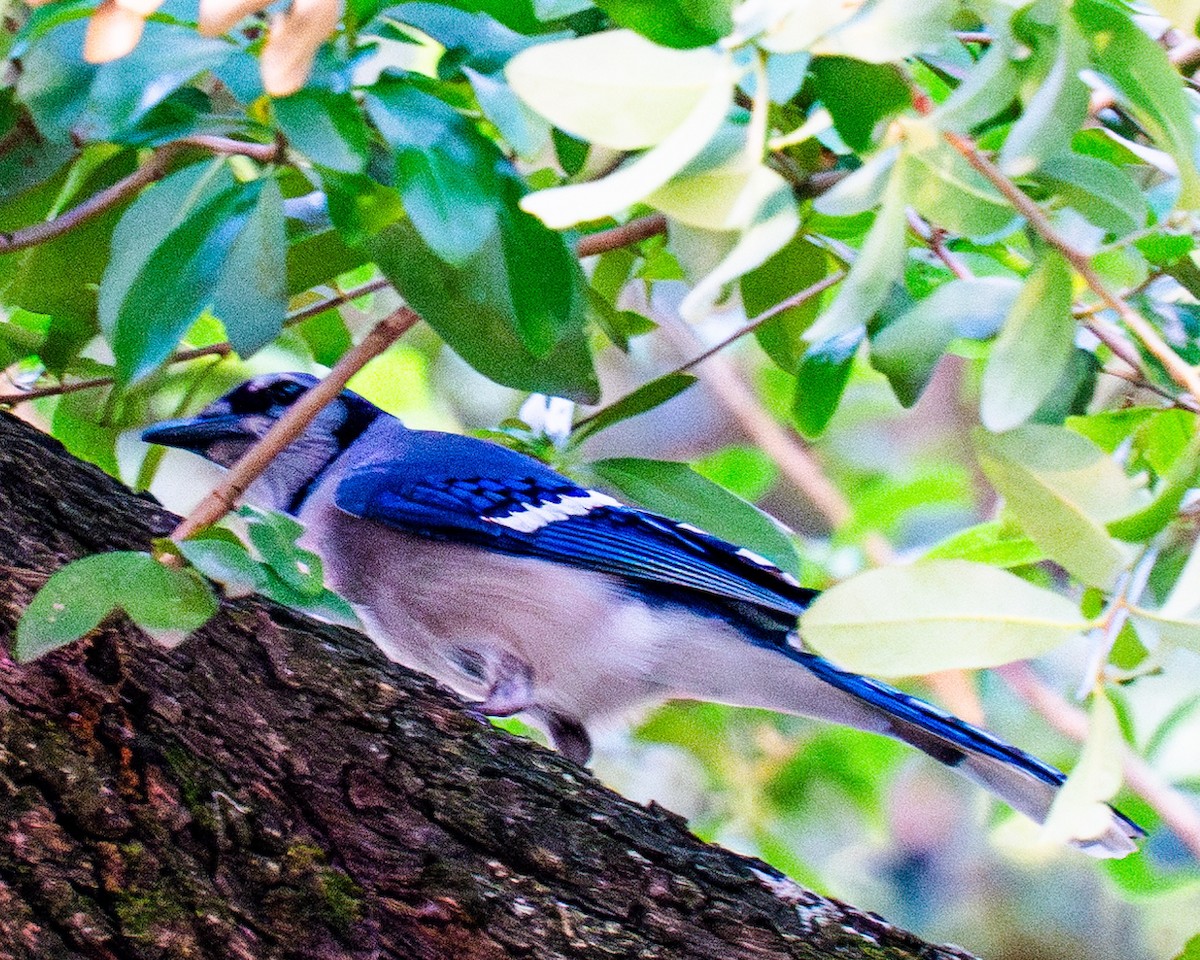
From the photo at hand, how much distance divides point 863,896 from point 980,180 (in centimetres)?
369

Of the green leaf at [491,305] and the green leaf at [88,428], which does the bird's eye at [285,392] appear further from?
the green leaf at [491,305]

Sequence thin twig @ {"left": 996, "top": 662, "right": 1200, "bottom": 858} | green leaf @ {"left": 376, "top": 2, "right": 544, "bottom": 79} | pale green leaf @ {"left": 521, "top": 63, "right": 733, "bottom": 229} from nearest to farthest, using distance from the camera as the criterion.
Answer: pale green leaf @ {"left": 521, "top": 63, "right": 733, "bottom": 229} < green leaf @ {"left": 376, "top": 2, "right": 544, "bottom": 79} < thin twig @ {"left": 996, "top": 662, "right": 1200, "bottom": 858}

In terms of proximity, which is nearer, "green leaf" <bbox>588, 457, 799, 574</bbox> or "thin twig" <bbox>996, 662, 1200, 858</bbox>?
"green leaf" <bbox>588, 457, 799, 574</bbox>

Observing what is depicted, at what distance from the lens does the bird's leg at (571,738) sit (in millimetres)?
1893

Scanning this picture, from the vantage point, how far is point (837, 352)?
3.68 feet


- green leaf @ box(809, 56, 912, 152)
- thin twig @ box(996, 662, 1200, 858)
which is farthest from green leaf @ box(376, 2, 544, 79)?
thin twig @ box(996, 662, 1200, 858)

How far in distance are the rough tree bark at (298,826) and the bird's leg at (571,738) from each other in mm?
418

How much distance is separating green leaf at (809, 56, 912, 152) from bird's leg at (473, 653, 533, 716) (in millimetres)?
1071

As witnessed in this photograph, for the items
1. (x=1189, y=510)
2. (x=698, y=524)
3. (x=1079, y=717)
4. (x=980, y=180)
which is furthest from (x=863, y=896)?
(x=980, y=180)

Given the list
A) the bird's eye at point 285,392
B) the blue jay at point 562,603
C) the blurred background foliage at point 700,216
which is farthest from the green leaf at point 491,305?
the bird's eye at point 285,392

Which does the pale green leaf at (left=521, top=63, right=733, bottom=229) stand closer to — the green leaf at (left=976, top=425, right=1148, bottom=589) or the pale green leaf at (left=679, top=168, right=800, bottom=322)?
the pale green leaf at (left=679, top=168, right=800, bottom=322)

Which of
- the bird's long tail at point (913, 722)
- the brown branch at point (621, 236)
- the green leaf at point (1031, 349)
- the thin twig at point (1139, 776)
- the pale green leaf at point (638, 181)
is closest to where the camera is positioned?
the pale green leaf at point (638, 181)

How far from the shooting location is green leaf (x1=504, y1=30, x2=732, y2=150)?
2.43 ft

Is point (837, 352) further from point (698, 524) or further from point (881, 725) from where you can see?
point (881, 725)
